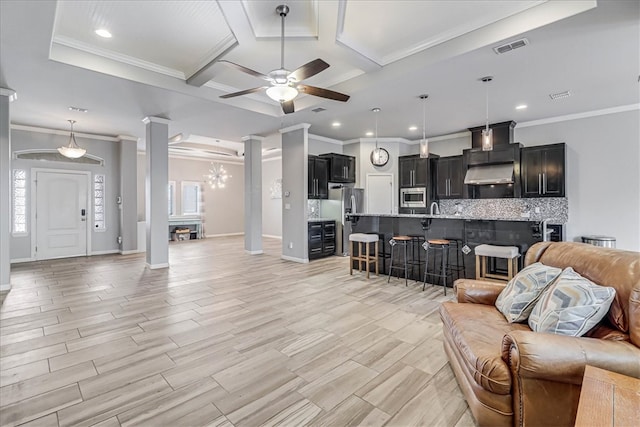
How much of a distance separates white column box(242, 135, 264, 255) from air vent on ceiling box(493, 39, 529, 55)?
5.69m

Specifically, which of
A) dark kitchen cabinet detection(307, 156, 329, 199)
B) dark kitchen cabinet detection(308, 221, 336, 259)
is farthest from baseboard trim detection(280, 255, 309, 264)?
dark kitchen cabinet detection(307, 156, 329, 199)

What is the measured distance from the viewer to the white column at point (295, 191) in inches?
268

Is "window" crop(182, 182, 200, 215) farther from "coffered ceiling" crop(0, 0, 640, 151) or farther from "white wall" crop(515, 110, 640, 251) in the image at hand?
"white wall" crop(515, 110, 640, 251)

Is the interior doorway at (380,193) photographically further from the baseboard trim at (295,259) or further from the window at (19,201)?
the window at (19,201)

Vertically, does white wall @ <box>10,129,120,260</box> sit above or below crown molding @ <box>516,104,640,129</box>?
below

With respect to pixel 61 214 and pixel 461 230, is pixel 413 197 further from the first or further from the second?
pixel 61 214

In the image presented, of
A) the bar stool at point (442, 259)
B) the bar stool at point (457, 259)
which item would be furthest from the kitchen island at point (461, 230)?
the bar stool at point (442, 259)

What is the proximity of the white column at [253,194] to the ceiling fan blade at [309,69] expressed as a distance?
480 centimetres

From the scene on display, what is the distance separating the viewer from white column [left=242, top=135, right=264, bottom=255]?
7.80 metres

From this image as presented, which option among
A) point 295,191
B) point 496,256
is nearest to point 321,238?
point 295,191

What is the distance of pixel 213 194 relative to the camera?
38.3 ft

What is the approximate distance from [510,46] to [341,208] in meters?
4.88

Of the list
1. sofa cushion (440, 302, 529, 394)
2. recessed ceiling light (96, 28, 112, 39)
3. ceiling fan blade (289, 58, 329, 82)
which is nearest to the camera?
sofa cushion (440, 302, 529, 394)

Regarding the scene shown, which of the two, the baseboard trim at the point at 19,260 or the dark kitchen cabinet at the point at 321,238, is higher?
the dark kitchen cabinet at the point at 321,238
